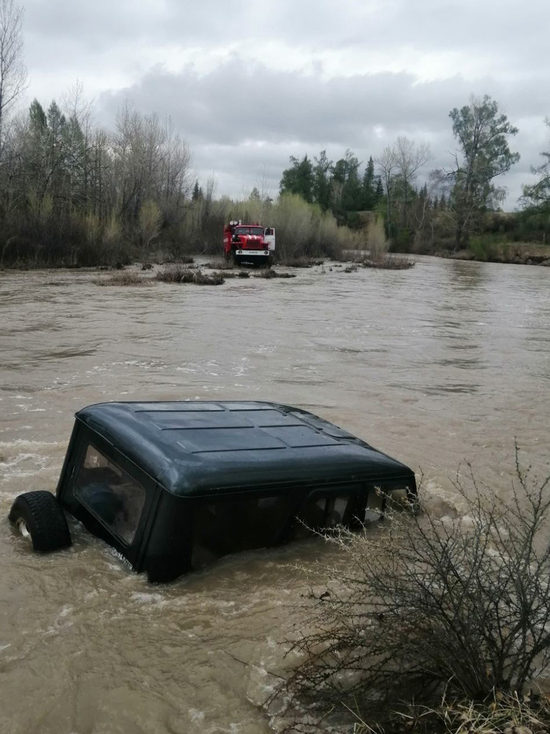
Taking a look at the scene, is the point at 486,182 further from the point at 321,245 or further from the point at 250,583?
the point at 250,583

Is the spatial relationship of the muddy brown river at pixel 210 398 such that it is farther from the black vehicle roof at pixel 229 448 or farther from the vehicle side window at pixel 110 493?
the black vehicle roof at pixel 229 448

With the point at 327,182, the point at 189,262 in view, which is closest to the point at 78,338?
the point at 189,262

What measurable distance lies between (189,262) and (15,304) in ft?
68.8

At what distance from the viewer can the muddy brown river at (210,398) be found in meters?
2.94

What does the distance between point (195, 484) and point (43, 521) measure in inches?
46.2

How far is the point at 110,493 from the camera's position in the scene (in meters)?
3.95

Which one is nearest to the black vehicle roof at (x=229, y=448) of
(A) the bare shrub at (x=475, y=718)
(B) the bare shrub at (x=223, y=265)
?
(A) the bare shrub at (x=475, y=718)

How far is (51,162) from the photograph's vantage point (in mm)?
40031

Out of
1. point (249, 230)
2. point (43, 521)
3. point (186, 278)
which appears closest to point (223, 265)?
point (249, 230)

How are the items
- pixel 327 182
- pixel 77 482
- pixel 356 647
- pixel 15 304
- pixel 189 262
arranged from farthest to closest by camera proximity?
pixel 327 182
pixel 189 262
pixel 15 304
pixel 77 482
pixel 356 647

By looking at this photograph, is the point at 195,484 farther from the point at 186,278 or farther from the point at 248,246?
the point at 248,246

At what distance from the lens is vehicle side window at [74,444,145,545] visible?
12.2 ft

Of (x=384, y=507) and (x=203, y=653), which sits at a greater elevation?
(x=384, y=507)

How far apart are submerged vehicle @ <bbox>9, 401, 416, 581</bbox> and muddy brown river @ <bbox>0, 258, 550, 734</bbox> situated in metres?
0.14
